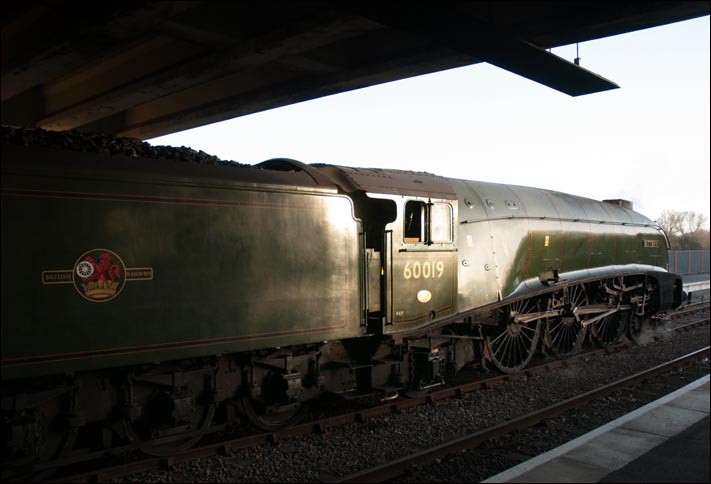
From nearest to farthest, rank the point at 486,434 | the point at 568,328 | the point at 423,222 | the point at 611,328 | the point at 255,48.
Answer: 1. the point at 486,434
2. the point at 423,222
3. the point at 255,48
4. the point at 568,328
5. the point at 611,328

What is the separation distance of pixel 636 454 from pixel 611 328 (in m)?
8.58

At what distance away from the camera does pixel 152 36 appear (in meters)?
10.5

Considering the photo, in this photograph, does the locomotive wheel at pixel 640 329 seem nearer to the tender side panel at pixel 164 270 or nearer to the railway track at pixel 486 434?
the railway track at pixel 486 434

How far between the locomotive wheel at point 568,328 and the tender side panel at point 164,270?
18.5 feet

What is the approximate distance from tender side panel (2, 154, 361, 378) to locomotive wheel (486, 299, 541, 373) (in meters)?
3.64

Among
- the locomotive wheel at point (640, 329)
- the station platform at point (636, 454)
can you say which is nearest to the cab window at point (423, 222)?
the station platform at point (636, 454)

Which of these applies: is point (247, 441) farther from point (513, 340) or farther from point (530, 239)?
point (530, 239)

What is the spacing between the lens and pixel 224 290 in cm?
562

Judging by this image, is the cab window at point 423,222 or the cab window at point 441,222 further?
the cab window at point 441,222

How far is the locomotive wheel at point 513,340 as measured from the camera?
9539 millimetres

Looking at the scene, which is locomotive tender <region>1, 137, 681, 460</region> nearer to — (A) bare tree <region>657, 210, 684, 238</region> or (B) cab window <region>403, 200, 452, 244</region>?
(B) cab window <region>403, 200, 452, 244</region>

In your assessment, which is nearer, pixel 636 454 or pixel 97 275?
pixel 97 275

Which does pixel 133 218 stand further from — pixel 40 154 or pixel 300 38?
pixel 300 38

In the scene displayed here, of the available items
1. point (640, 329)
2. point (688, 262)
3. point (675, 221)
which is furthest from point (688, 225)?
point (640, 329)
